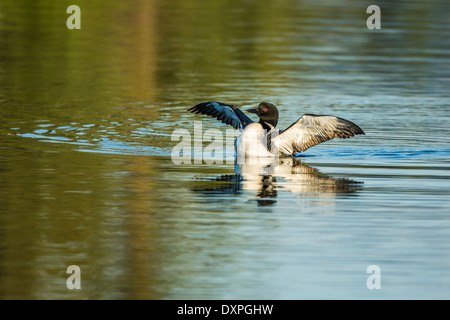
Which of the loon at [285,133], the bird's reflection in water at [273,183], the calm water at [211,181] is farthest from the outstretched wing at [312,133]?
the bird's reflection in water at [273,183]

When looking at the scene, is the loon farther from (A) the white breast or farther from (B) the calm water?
(B) the calm water

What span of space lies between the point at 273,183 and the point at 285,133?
199cm

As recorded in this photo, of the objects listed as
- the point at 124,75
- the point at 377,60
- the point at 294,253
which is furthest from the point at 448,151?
the point at 377,60

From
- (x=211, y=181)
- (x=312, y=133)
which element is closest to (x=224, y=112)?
(x=312, y=133)

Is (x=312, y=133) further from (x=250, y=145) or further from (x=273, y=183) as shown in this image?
(x=273, y=183)

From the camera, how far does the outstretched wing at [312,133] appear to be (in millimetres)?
13938

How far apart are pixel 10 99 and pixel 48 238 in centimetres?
988

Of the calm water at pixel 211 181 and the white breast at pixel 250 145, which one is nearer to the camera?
the calm water at pixel 211 181

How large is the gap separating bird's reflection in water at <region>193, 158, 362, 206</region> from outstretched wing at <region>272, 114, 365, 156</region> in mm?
684

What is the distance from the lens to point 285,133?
1405 cm

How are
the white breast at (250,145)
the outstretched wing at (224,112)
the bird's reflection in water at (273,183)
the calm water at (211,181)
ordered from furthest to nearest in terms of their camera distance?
the outstretched wing at (224,112) < the white breast at (250,145) < the bird's reflection in water at (273,183) < the calm water at (211,181)

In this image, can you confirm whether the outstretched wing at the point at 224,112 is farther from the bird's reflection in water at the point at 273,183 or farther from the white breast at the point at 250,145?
the bird's reflection in water at the point at 273,183

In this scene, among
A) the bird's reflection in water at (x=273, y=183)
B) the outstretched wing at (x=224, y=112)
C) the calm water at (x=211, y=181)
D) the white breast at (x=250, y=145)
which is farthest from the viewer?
the outstretched wing at (x=224, y=112)

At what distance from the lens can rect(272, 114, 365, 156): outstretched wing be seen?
13.9 m
